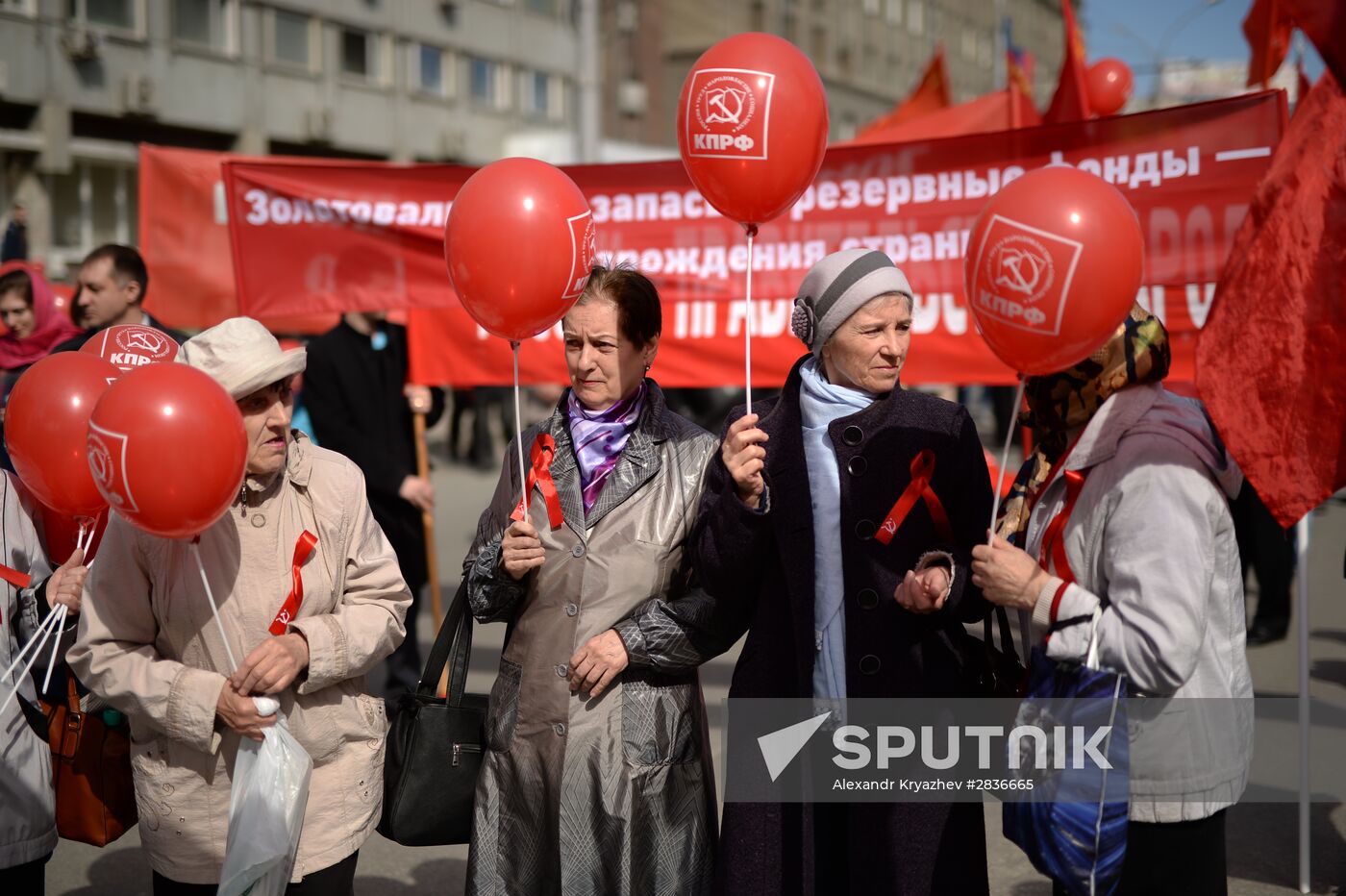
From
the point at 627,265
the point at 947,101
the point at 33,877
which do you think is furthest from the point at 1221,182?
the point at 947,101

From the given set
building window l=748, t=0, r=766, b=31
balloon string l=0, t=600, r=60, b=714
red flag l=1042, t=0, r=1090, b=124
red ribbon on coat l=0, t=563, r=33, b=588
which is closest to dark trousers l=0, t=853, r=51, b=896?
balloon string l=0, t=600, r=60, b=714

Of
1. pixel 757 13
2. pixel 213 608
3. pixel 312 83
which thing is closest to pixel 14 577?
pixel 213 608

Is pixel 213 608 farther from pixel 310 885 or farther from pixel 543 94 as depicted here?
pixel 543 94

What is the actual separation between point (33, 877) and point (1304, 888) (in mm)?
3774

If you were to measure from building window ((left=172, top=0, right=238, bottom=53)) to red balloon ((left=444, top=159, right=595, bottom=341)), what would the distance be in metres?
29.5

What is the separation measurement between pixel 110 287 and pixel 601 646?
9.95 ft

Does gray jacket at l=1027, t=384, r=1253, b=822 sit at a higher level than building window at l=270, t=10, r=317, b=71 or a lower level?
lower

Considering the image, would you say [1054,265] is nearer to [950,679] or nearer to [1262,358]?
[1262,358]

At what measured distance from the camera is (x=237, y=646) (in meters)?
2.81

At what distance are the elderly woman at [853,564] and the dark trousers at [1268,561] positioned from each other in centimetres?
475

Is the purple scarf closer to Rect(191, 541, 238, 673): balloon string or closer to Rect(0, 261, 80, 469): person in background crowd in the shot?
Rect(191, 541, 238, 673): balloon string

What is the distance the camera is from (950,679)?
2.96 m

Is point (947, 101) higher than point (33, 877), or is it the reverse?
point (947, 101)

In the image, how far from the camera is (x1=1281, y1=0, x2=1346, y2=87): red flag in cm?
264
